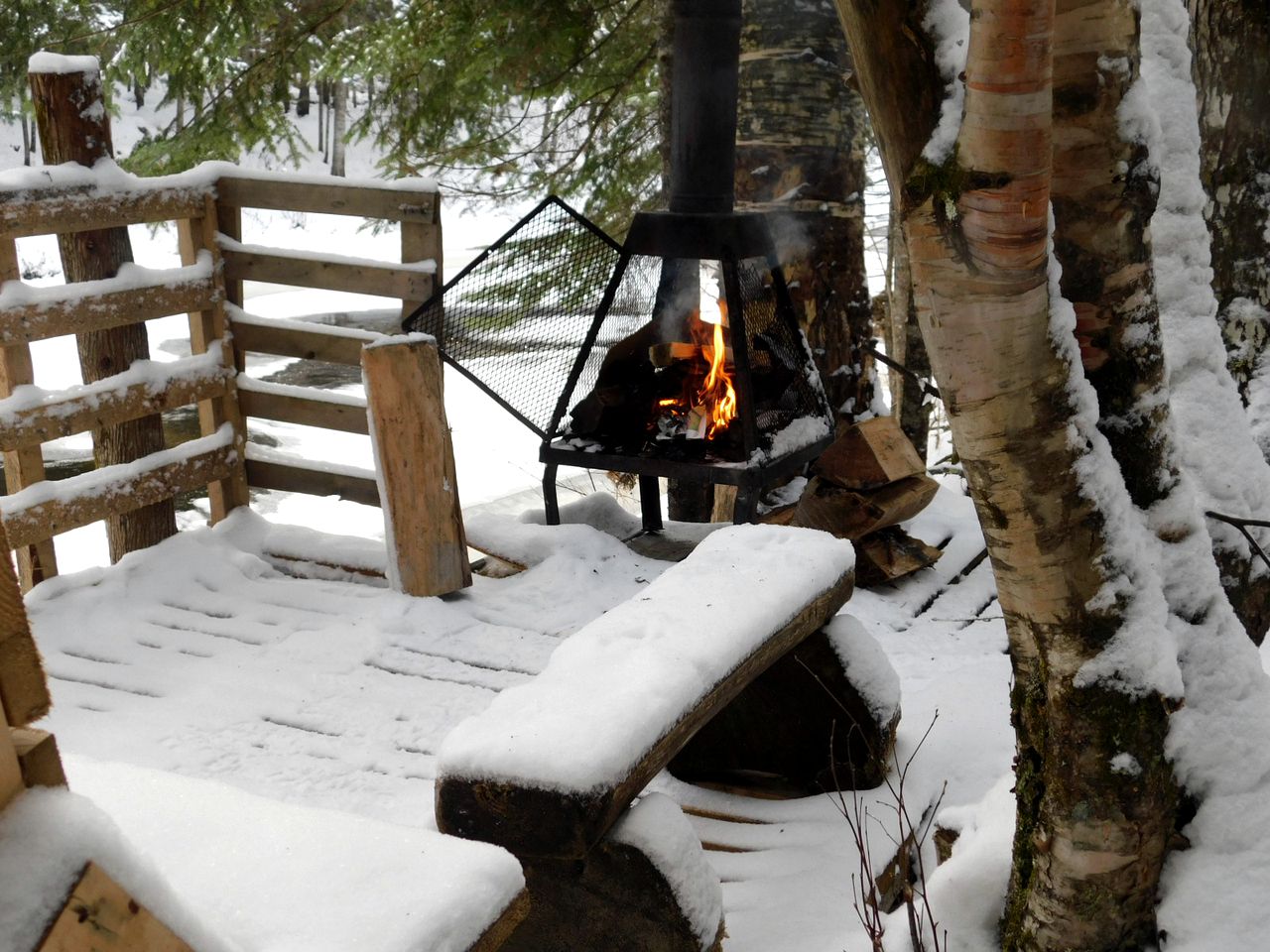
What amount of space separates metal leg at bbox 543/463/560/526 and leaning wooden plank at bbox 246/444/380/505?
2.57ft

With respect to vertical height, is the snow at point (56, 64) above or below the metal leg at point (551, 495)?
above

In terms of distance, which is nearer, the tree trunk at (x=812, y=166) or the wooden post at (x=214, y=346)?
the wooden post at (x=214, y=346)

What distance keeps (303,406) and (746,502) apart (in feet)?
6.92

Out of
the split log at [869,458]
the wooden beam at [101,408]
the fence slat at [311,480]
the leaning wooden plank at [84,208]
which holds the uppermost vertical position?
the leaning wooden plank at [84,208]

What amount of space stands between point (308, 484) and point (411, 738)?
2.05m

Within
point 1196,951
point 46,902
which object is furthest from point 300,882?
point 1196,951

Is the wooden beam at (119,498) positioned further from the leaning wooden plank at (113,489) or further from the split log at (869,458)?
the split log at (869,458)

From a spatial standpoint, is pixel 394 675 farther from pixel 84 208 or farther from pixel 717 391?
pixel 84 208

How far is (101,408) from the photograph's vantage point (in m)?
4.66

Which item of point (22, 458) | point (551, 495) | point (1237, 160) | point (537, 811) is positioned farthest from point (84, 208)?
point (1237, 160)

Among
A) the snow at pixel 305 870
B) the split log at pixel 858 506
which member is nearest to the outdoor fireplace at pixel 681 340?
the split log at pixel 858 506

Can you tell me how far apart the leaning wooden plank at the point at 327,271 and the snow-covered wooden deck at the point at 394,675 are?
3.51ft

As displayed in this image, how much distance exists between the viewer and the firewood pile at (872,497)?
15.9 feet

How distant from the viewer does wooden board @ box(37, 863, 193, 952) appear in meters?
1.05
